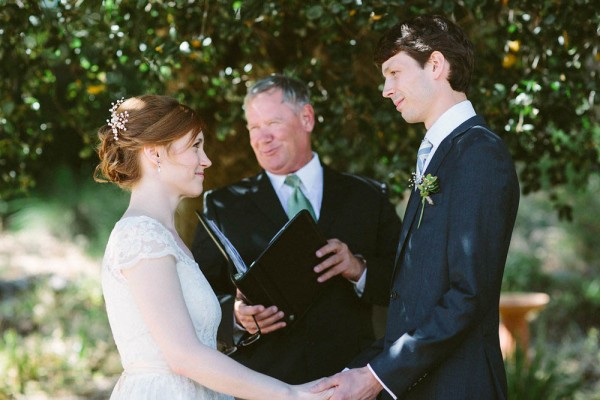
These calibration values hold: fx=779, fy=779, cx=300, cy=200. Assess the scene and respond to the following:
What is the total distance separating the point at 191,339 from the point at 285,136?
1401 mm

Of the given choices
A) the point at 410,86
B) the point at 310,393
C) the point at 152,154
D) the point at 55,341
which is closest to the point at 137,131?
the point at 152,154

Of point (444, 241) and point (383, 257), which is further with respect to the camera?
point (383, 257)

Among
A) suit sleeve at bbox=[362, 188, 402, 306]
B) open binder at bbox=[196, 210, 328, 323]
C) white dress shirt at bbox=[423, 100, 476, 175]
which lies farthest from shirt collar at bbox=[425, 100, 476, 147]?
suit sleeve at bbox=[362, 188, 402, 306]

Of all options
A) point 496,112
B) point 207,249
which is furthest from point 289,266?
point 496,112

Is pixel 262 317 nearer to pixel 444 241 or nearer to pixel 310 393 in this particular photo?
pixel 310 393

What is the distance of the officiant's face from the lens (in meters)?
3.63

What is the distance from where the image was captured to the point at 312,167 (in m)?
3.72

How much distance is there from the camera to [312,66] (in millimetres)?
4164

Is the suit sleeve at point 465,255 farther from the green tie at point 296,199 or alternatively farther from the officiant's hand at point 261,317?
the green tie at point 296,199

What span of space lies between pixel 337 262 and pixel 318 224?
33 cm

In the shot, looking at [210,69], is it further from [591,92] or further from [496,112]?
[591,92]

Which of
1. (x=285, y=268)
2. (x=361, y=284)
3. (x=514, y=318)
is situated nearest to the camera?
(x=285, y=268)

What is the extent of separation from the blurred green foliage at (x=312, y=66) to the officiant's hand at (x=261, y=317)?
1.21 meters

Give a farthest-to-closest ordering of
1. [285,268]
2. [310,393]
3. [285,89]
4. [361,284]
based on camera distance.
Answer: [285,89]
[361,284]
[285,268]
[310,393]
